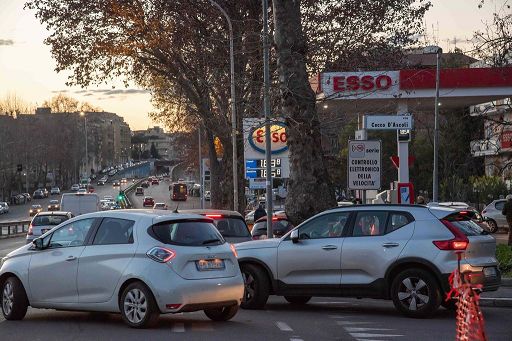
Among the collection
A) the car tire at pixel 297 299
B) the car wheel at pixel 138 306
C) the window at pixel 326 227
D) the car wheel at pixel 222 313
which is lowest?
the car tire at pixel 297 299

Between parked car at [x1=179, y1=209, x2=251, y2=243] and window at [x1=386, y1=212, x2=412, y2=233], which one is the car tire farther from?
window at [x1=386, y1=212, x2=412, y2=233]

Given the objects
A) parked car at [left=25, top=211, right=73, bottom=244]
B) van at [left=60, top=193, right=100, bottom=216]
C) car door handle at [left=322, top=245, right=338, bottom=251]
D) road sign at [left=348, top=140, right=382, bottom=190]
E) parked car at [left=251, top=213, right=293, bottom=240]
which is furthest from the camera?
van at [left=60, top=193, right=100, bottom=216]

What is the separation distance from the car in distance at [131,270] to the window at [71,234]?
1cm

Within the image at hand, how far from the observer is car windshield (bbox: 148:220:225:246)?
41.5 ft

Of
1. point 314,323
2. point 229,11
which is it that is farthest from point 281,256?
point 229,11

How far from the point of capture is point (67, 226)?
13711 mm

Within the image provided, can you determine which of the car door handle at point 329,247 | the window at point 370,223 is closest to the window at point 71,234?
the car door handle at point 329,247

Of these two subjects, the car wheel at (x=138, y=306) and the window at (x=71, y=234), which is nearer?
the car wheel at (x=138, y=306)

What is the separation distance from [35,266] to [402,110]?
2886 cm

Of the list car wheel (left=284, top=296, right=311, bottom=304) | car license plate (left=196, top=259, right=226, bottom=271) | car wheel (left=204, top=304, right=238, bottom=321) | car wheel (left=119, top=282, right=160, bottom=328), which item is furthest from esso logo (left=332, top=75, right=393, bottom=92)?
car wheel (left=119, top=282, right=160, bottom=328)

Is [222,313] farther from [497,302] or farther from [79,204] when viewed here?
[79,204]

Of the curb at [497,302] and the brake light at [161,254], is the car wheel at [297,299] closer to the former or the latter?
the curb at [497,302]

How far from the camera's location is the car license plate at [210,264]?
41.4ft

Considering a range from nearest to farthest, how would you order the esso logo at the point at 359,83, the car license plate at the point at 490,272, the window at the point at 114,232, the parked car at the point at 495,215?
the window at the point at 114,232
the car license plate at the point at 490,272
the esso logo at the point at 359,83
the parked car at the point at 495,215
